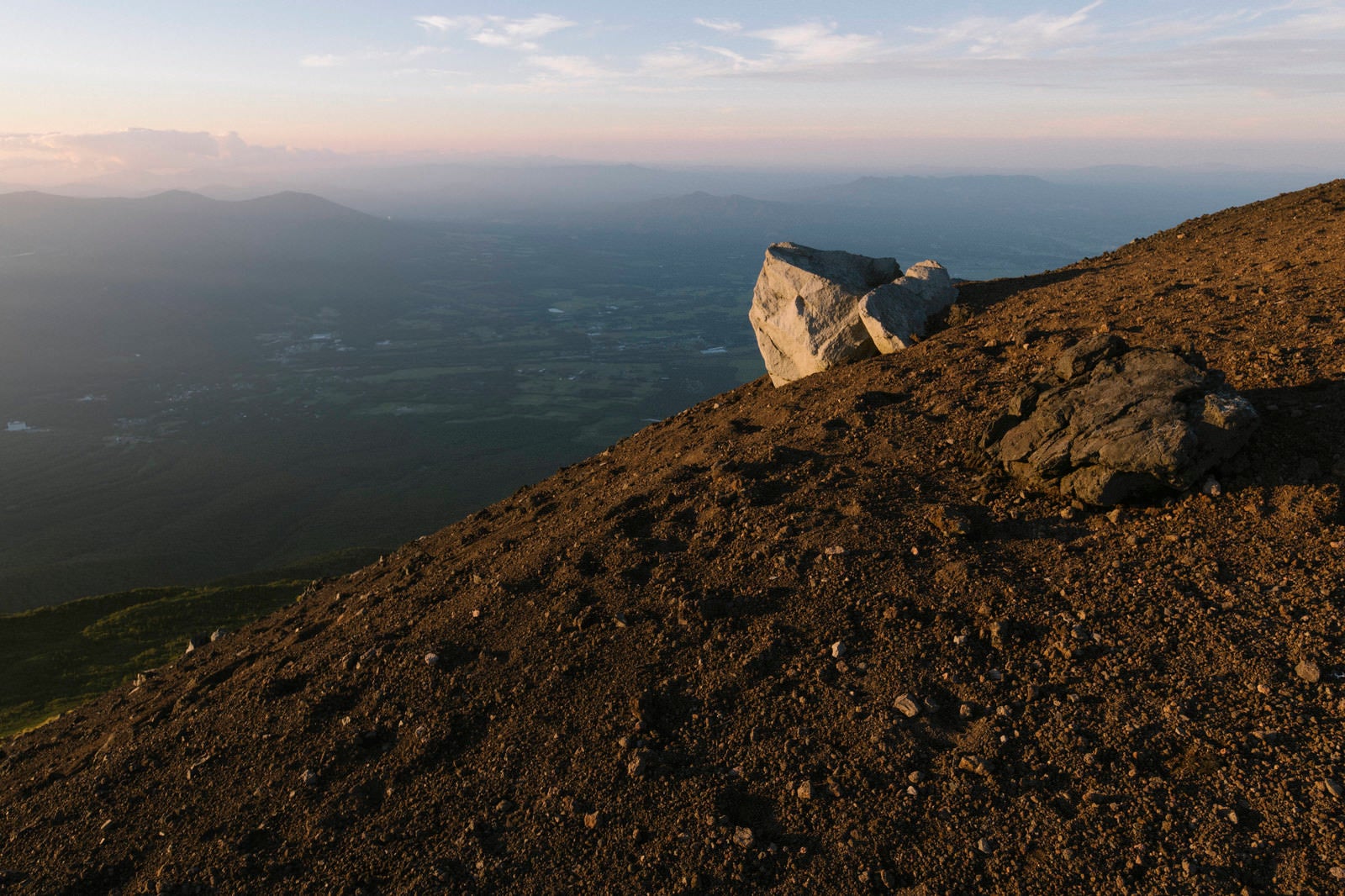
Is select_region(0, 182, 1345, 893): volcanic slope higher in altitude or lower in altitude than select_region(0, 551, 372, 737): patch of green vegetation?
higher

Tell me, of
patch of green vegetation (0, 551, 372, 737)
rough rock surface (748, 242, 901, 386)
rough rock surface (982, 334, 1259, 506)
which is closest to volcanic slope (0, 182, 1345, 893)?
rough rock surface (982, 334, 1259, 506)

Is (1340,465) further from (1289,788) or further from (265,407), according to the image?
(265,407)

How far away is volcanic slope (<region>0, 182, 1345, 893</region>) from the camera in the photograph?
23.4 feet

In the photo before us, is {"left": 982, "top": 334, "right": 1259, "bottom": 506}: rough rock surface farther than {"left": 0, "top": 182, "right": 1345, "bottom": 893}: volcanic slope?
Yes

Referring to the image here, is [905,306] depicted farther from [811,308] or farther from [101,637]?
[101,637]

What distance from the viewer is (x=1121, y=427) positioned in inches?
427

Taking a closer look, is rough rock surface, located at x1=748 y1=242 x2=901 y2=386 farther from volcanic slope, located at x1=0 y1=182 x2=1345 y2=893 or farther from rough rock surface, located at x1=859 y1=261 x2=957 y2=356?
volcanic slope, located at x1=0 y1=182 x2=1345 y2=893

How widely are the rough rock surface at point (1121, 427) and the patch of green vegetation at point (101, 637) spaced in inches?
1223

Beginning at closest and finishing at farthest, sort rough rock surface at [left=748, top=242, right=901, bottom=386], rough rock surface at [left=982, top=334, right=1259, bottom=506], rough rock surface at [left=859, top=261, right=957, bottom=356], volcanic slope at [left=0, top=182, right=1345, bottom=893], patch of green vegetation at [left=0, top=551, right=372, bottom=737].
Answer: volcanic slope at [left=0, top=182, right=1345, bottom=893]
rough rock surface at [left=982, top=334, right=1259, bottom=506]
rough rock surface at [left=859, top=261, right=957, bottom=356]
rough rock surface at [left=748, top=242, right=901, bottom=386]
patch of green vegetation at [left=0, top=551, right=372, bottom=737]

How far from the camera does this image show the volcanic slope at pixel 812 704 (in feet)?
23.4

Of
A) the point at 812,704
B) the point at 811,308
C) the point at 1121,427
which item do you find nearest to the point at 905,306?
the point at 811,308

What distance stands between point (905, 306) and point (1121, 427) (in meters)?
10.1

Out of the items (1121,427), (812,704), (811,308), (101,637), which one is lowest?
(101,637)

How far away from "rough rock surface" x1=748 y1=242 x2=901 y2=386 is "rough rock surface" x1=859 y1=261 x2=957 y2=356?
56 cm
